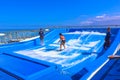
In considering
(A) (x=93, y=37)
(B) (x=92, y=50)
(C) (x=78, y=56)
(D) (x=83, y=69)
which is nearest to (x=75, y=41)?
(A) (x=93, y=37)

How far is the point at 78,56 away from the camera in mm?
11172

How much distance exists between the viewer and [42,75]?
6828 millimetres

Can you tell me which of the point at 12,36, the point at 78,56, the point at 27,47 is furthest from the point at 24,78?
the point at 12,36

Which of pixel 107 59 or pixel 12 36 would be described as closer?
pixel 107 59

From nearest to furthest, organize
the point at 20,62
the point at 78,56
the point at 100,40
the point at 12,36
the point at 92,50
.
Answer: the point at 20,62 → the point at 78,56 → the point at 92,50 → the point at 100,40 → the point at 12,36

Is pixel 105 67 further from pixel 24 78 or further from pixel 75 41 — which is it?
pixel 75 41

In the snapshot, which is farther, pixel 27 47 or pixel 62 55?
pixel 27 47

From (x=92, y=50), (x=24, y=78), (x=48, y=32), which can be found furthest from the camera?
(x=48, y=32)

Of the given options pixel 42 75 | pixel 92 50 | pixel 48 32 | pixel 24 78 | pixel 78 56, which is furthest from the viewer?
pixel 48 32

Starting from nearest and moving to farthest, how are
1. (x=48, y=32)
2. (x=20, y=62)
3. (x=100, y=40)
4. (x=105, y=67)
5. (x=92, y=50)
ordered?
1. (x=105, y=67)
2. (x=20, y=62)
3. (x=92, y=50)
4. (x=100, y=40)
5. (x=48, y=32)

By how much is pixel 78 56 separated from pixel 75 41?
145 inches

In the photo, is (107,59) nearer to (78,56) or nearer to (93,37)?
(78,56)

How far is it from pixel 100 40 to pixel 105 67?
21.1 ft

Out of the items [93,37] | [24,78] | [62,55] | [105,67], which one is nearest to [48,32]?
[93,37]
